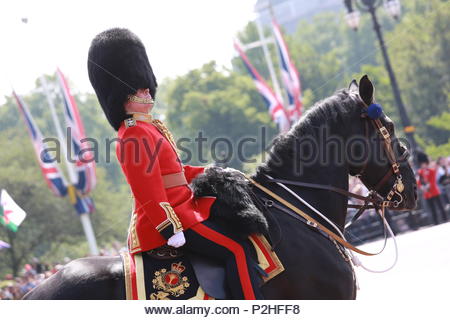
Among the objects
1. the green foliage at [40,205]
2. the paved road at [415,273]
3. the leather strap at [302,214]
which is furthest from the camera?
the green foliage at [40,205]

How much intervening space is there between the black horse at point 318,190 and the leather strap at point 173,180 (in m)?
0.57

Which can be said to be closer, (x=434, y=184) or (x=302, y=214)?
(x=302, y=214)

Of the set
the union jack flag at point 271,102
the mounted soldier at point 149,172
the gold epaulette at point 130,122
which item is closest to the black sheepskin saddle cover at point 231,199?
the mounted soldier at point 149,172

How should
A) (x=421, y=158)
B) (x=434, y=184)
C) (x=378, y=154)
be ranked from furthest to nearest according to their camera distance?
1. (x=421, y=158)
2. (x=434, y=184)
3. (x=378, y=154)

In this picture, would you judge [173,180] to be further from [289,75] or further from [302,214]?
[289,75]

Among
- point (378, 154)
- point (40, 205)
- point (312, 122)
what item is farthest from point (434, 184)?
point (40, 205)

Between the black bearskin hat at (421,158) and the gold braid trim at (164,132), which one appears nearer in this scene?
the gold braid trim at (164,132)

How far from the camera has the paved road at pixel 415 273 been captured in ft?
28.2

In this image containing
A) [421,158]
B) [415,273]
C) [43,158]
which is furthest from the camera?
[43,158]

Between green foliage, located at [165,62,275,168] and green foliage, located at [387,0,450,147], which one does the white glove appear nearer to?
green foliage, located at [165,62,275,168]

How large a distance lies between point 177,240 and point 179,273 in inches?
9.4

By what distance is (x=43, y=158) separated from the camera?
1917cm

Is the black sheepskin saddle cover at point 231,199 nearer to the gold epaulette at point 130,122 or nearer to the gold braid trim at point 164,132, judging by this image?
the gold braid trim at point 164,132

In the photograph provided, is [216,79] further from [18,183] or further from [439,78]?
[18,183]
